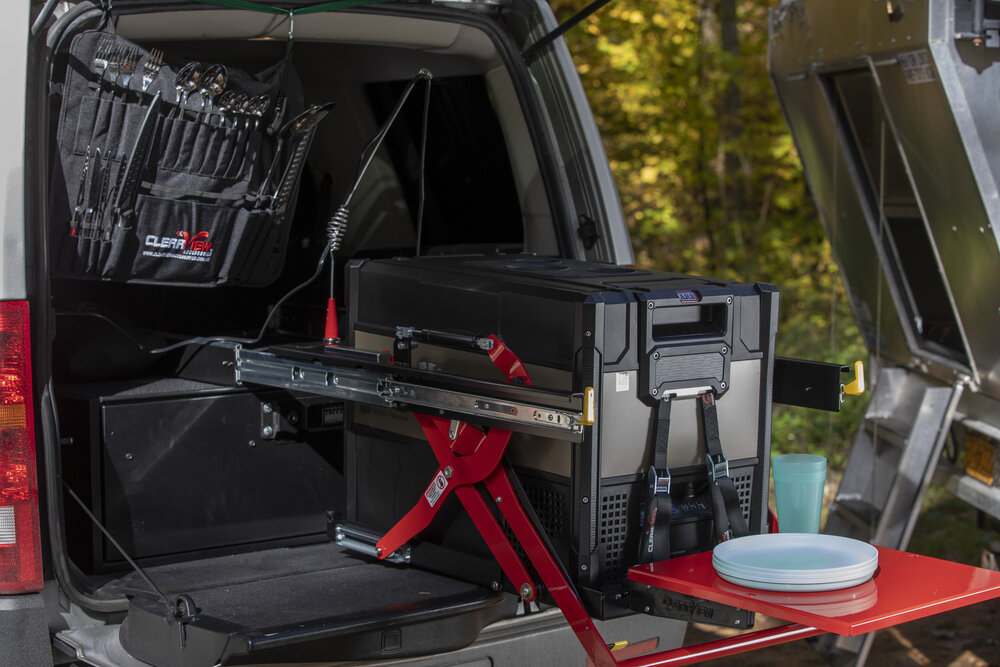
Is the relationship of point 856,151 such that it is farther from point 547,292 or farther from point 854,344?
point 854,344

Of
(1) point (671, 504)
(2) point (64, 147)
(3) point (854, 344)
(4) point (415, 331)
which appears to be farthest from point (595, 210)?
(3) point (854, 344)

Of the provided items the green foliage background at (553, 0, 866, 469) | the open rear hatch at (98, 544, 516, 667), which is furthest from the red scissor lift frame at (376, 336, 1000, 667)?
the green foliage background at (553, 0, 866, 469)

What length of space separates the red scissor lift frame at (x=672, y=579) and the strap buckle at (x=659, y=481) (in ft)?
0.51

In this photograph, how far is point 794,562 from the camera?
2539 mm

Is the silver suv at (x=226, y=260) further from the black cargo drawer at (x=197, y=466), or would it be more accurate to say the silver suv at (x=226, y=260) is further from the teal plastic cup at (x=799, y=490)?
the teal plastic cup at (x=799, y=490)

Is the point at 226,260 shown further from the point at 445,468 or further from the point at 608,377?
the point at 608,377

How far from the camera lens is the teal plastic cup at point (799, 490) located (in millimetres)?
2861

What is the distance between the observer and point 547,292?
265 centimetres

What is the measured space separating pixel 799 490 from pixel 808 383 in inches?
10.1

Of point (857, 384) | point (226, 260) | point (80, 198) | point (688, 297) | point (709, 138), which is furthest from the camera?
point (709, 138)

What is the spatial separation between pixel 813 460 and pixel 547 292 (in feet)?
2.56

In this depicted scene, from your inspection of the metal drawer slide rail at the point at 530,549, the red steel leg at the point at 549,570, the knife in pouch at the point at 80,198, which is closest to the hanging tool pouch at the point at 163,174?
the knife in pouch at the point at 80,198

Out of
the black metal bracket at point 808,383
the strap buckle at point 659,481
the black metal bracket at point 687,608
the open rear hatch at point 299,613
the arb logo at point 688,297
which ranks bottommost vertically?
the open rear hatch at point 299,613

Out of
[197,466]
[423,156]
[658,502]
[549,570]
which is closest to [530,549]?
[549,570]
